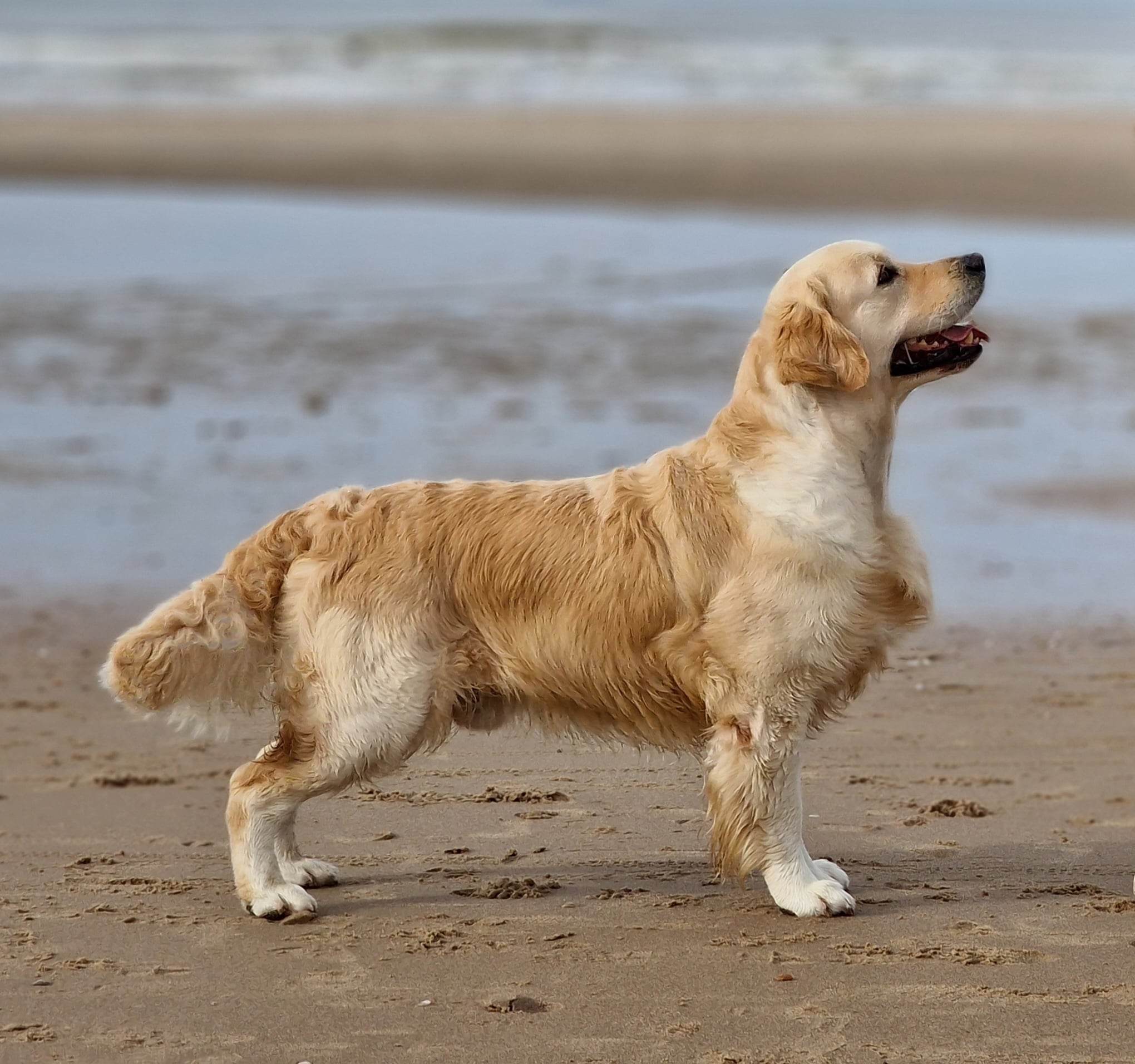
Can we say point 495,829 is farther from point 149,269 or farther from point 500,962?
point 149,269

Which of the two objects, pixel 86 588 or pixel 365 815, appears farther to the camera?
pixel 86 588

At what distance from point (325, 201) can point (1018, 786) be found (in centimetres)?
1964

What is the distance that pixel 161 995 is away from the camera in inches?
169

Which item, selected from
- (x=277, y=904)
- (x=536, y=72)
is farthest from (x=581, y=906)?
(x=536, y=72)

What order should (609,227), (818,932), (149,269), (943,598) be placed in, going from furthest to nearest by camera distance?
(609,227), (149,269), (943,598), (818,932)

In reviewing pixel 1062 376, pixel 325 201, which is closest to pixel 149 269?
pixel 325 201

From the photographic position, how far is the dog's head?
4852 mm

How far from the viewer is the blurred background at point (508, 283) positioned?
9961 millimetres

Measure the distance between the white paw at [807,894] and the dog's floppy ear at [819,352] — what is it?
139 centimetres

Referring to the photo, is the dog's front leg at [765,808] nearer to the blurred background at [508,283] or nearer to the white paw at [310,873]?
the white paw at [310,873]

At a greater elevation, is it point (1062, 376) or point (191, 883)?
point (1062, 376)

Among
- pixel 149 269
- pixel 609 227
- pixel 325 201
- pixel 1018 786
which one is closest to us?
pixel 1018 786

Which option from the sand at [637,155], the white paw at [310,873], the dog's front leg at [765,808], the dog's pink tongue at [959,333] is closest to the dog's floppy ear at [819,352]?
the dog's pink tongue at [959,333]

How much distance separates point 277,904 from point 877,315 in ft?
7.91
